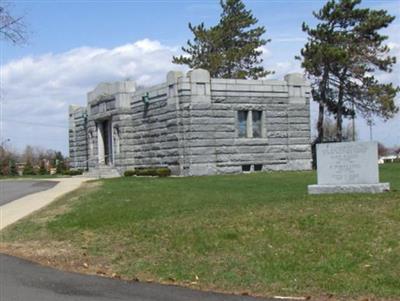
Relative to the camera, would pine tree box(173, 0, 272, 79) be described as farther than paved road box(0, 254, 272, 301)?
Yes

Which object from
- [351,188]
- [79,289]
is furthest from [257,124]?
[79,289]

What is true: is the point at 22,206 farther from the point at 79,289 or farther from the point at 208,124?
the point at 208,124

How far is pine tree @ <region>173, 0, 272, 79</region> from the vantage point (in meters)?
61.3

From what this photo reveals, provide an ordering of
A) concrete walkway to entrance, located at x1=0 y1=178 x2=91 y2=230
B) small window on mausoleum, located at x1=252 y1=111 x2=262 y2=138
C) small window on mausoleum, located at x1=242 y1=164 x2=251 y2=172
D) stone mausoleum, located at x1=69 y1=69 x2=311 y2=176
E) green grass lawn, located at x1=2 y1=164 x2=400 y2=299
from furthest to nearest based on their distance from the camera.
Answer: small window on mausoleum, located at x1=252 y1=111 x2=262 y2=138 < small window on mausoleum, located at x1=242 y1=164 x2=251 y2=172 < stone mausoleum, located at x1=69 y1=69 x2=311 y2=176 < concrete walkway to entrance, located at x1=0 y1=178 x2=91 y2=230 < green grass lawn, located at x1=2 y1=164 x2=400 y2=299

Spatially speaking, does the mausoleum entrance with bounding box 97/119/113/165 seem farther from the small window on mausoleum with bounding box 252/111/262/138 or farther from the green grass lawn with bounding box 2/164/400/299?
the green grass lawn with bounding box 2/164/400/299

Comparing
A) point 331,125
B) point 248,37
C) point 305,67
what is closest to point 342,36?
point 305,67

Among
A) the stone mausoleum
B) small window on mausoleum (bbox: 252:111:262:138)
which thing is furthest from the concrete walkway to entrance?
small window on mausoleum (bbox: 252:111:262:138)

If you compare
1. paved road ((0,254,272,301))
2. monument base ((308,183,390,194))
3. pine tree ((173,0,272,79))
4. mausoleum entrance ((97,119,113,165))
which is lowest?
paved road ((0,254,272,301))

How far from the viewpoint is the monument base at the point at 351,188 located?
15.2 metres

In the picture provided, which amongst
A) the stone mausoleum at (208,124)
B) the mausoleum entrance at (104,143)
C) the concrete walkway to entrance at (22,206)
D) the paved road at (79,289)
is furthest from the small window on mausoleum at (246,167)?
the paved road at (79,289)

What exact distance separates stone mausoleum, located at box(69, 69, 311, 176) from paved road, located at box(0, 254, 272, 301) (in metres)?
25.2

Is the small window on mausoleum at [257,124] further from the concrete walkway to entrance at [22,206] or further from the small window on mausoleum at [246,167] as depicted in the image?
the concrete walkway to entrance at [22,206]

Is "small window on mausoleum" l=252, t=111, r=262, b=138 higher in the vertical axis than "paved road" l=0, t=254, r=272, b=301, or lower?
higher

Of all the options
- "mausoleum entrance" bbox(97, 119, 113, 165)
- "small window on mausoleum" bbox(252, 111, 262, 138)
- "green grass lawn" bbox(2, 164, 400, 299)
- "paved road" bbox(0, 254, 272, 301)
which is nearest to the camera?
"paved road" bbox(0, 254, 272, 301)
